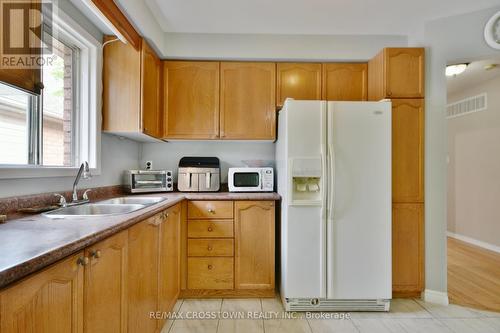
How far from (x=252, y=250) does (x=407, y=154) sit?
1582 mm

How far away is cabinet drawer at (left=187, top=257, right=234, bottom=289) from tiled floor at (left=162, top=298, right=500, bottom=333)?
15 cm

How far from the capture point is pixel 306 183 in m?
2.13

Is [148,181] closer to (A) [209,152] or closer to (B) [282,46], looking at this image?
(A) [209,152]

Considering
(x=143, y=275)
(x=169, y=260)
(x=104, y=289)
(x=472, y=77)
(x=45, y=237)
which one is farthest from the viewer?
(x=472, y=77)

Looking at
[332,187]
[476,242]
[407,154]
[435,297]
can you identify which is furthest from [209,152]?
[476,242]

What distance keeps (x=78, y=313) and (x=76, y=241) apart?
25 centimetres

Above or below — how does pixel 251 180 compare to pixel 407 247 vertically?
above

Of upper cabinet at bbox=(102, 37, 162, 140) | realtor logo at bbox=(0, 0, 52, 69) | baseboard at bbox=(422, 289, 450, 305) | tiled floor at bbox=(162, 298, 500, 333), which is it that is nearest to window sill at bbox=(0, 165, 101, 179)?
upper cabinet at bbox=(102, 37, 162, 140)

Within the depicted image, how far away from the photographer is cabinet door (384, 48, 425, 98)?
2270 millimetres

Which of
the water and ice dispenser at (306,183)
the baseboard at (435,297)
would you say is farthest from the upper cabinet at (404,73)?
the baseboard at (435,297)

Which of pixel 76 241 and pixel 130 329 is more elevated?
pixel 76 241

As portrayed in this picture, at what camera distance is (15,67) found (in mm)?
914

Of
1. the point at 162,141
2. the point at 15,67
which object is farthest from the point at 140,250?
the point at 162,141

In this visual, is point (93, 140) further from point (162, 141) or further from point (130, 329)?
point (130, 329)
